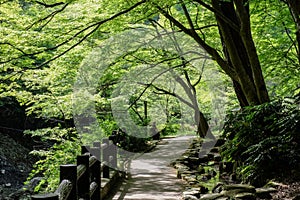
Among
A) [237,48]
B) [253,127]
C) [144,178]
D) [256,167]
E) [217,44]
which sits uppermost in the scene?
[217,44]

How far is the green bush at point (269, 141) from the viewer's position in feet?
16.4

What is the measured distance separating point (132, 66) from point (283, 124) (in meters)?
6.64

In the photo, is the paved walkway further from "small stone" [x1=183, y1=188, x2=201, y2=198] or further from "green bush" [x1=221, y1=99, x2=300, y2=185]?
A: "green bush" [x1=221, y1=99, x2=300, y2=185]

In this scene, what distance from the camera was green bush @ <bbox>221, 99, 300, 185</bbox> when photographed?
16.4 feet

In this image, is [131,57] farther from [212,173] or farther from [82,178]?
[82,178]

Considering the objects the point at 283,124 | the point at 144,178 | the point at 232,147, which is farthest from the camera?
the point at 144,178

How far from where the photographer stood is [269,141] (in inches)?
208

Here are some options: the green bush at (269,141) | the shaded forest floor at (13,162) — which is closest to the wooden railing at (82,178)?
the green bush at (269,141)

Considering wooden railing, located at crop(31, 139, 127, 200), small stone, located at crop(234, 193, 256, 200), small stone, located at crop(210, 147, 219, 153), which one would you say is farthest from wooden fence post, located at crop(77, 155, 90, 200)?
small stone, located at crop(210, 147, 219, 153)

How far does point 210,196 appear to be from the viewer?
4840mm

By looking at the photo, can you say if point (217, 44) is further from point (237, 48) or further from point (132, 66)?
point (237, 48)

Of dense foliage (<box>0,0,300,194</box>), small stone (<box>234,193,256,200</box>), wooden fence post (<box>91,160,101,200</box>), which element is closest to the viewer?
small stone (<box>234,193,256,200</box>)

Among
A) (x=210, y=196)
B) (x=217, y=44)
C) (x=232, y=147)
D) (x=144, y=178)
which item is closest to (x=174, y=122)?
(x=217, y=44)

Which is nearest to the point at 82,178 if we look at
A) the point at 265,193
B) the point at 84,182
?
the point at 84,182
